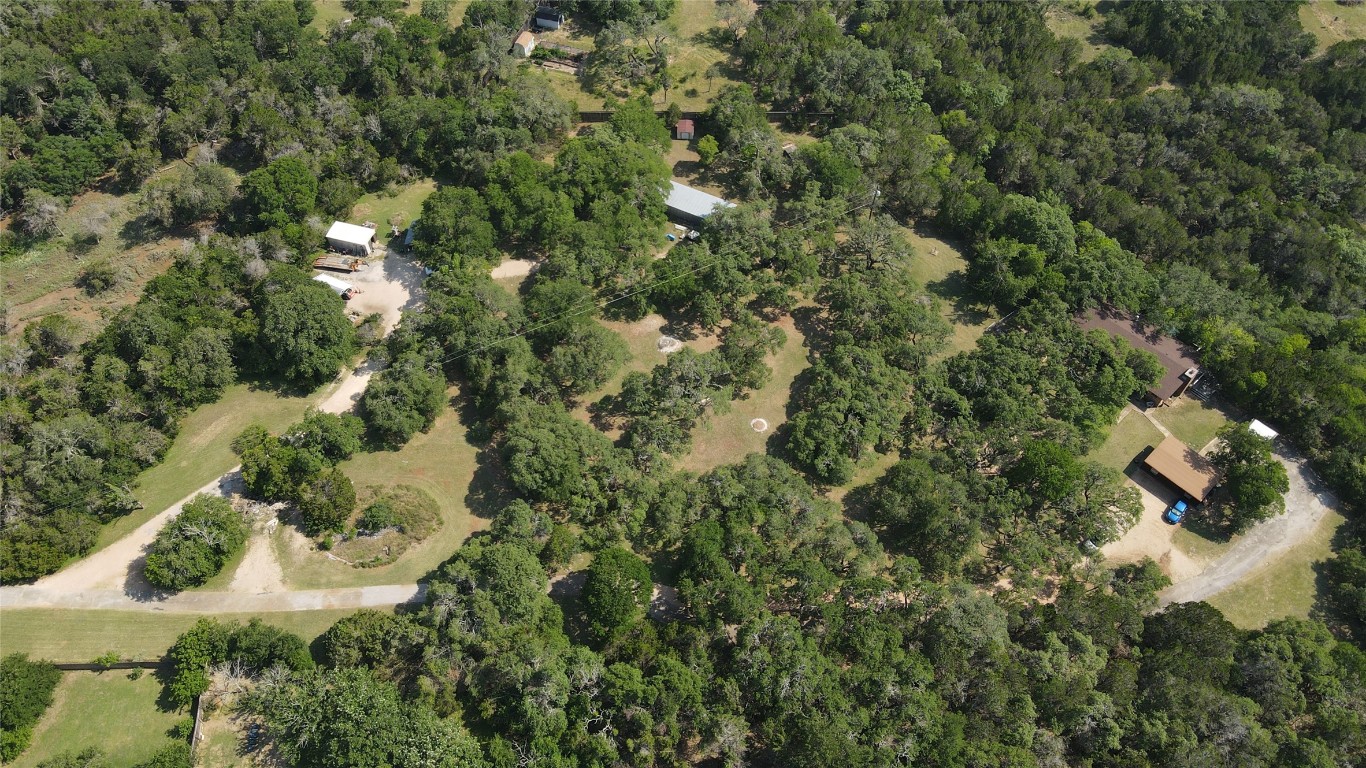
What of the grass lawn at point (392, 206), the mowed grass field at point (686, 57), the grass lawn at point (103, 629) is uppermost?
the mowed grass field at point (686, 57)

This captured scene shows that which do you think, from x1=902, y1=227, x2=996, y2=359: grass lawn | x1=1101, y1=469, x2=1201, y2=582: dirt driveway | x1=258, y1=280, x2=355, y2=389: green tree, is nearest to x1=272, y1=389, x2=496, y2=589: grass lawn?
x1=258, y1=280, x2=355, y2=389: green tree

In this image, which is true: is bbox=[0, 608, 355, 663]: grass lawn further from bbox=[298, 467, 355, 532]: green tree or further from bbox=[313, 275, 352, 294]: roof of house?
bbox=[313, 275, 352, 294]: roof of house

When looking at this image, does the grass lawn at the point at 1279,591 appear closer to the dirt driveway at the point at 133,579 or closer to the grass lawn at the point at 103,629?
the dirt driveway at the point at 133,579

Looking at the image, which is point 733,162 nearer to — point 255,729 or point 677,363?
point 677,363

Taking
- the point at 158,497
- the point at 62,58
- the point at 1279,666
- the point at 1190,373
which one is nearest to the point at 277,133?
the point at 62,58

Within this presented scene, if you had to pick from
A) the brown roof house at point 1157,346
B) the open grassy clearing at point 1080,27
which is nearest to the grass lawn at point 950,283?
the brown roof house at point 1157,346
